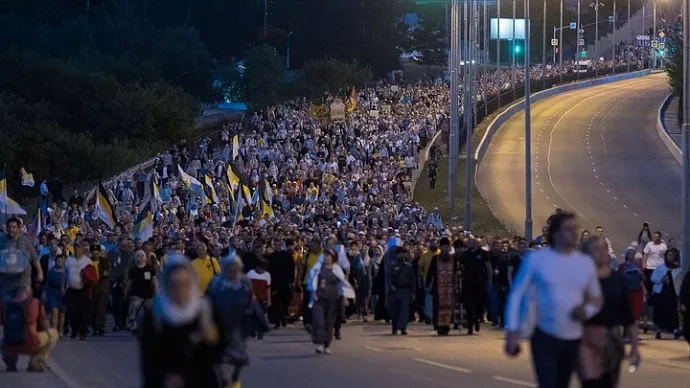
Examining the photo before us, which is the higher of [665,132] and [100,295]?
[665,132]

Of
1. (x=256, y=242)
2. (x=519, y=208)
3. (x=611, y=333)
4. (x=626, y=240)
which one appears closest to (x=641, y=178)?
(x=519, y=208)

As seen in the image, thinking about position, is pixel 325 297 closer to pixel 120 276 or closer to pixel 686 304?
pixel 686 304

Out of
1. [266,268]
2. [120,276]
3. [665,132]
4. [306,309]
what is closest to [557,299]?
[266,268]

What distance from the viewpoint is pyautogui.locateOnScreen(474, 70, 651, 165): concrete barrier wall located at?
237 feet

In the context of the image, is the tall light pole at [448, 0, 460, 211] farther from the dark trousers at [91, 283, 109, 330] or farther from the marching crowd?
the dark trousers at [91, 283, 109, 330]

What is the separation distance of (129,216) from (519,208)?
1993 cm

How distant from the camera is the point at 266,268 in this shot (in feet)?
73.8

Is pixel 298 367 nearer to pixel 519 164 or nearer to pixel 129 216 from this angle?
pixel 129 216

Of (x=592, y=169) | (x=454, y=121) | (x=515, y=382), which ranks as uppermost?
(x=454, y=121)

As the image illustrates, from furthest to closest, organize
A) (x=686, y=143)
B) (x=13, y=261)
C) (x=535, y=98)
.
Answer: (x=535, y=98), (x=686, y=143), (x=13, y=261)

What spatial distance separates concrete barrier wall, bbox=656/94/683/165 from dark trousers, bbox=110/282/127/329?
45879 millimetres

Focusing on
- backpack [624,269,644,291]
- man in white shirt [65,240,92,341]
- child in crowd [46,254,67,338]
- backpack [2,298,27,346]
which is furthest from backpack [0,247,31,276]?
backpack [624,269,644,291]

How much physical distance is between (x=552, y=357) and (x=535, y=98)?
301 feet

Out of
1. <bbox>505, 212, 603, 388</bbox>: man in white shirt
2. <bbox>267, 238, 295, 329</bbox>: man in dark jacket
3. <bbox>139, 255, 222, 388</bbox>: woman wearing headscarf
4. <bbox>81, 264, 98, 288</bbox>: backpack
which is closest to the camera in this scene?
<bbox>139, 255, 222, 388</bbox>: woman wearing headscarf
